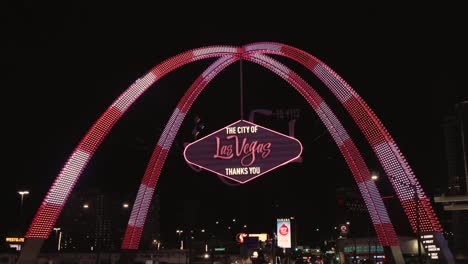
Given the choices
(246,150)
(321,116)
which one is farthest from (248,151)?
(321,116)

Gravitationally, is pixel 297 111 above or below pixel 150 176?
above

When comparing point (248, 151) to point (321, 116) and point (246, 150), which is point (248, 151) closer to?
point (246, 150)

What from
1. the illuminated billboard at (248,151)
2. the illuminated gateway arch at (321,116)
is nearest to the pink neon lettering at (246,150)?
the illuminated billboard at (248,151)

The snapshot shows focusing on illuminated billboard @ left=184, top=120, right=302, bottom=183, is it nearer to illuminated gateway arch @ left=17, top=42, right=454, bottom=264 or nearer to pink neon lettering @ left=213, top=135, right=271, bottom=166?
pink neon lettering @ left=213, top=135, right=271, bottom=166

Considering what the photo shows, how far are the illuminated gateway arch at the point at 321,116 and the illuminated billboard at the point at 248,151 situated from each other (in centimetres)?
482

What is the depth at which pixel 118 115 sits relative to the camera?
2919cm

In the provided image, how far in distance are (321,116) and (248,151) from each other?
339 inches

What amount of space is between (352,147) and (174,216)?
86.0 meters

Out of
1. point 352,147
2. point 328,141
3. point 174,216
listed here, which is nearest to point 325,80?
point 352,147

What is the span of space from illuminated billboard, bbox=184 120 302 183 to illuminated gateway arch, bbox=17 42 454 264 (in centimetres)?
482

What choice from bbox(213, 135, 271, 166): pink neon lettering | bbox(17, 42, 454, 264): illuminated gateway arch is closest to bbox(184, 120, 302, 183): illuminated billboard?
bbox(213, 135, 271, 166): pink neon lettering

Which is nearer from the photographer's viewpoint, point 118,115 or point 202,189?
point 118,115

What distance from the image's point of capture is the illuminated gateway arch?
26.2 metres

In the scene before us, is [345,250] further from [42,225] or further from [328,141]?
[42,225]
